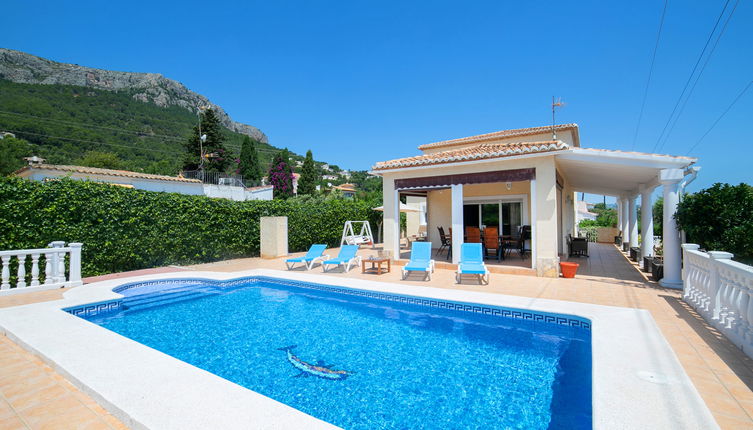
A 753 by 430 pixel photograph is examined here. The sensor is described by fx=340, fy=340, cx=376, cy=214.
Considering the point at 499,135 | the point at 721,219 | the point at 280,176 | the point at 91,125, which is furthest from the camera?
the point at 280,176

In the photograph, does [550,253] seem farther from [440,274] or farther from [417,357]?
[417,357]

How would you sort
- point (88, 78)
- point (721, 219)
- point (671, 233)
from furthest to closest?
point (88, 78)
point (671, 233)
point (721, 219)

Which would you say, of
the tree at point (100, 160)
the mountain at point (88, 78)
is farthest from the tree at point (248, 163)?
the tree at point (100, 160)

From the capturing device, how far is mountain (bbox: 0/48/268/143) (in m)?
51.2

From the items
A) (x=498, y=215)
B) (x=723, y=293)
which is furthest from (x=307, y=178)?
(x=723, y=293)

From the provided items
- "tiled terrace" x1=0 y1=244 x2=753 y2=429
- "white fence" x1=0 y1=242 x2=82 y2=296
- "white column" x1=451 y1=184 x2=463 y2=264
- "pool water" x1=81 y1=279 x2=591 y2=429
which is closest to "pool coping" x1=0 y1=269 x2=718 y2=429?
"tiled terrace" x1=0 y1=244 x2=753 y2=429

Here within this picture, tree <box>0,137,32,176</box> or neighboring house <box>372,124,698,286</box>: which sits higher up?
tree <box>0,137,32,176</box>

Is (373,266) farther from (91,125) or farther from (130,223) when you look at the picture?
(91,125)

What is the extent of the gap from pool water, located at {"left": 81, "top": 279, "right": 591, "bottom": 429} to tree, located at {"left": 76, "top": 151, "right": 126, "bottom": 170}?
4551 centimetres

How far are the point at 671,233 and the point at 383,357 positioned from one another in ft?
25.8

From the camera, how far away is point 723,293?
17.3 ft

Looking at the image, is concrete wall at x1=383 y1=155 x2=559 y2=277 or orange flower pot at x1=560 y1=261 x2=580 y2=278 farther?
concrete wall at x1=383 y1=155 x2=559 y2=277

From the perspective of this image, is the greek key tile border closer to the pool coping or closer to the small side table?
the pool coping

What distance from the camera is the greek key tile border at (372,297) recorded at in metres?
6.29
